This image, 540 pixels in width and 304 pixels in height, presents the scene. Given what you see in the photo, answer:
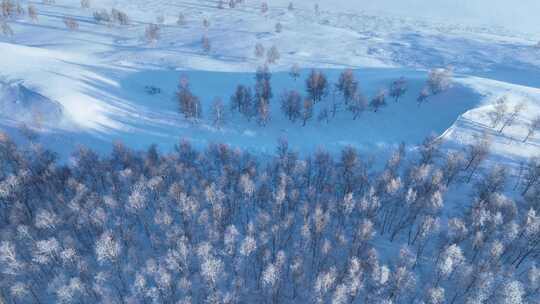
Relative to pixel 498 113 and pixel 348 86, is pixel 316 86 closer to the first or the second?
pixel 348 86

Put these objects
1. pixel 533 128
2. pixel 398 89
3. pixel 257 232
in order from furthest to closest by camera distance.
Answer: pixel 398 89
pixel 533 128
pixel 257 232

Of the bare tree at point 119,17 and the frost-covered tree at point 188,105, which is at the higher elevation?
the bare tree at point 119,17

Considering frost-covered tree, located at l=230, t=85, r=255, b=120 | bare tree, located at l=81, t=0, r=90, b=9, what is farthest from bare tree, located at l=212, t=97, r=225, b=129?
bare tree, located at l=81, t=0, r=90, b=9

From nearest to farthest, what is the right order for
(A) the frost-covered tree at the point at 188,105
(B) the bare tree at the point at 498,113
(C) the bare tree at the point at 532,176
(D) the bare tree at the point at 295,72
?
(C) the bare tree at the point at 532,176
(B) the bare tree at the point at 498,113
(A) the frost-covered tree at the point at 188,105
(D) the bare tree at the point at 295,72

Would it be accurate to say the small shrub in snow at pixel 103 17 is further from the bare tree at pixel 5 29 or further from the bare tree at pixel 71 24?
the bare tree at pixel 5 29

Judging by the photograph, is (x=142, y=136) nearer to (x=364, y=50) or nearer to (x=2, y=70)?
(x=2, y=70)

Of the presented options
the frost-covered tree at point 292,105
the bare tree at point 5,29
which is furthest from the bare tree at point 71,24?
the frost-covered tree at point 292,105

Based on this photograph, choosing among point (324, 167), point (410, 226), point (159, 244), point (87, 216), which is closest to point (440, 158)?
point (410, 226)

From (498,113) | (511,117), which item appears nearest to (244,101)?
(498,113)

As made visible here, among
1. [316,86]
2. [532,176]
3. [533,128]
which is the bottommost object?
[532,176]
